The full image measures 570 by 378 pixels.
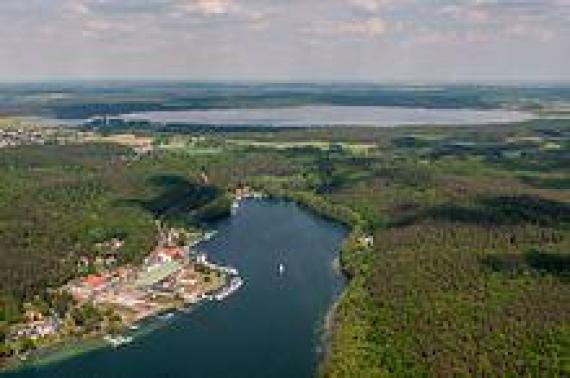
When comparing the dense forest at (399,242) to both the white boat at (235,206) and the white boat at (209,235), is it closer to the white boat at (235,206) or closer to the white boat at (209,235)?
the white boat at (235,206)

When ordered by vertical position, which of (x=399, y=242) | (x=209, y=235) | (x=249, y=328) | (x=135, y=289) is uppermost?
(x=399, y=242)

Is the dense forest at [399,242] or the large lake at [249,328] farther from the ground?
the dense forest at [399,242]

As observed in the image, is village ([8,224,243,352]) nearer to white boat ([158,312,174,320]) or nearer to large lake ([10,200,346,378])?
white boat ([158,312,174,320])

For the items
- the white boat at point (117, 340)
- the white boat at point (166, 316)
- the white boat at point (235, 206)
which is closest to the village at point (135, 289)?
the white boat at point (117, 340)

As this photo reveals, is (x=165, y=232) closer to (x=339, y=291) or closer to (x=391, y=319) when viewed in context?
(x=339, y=291)

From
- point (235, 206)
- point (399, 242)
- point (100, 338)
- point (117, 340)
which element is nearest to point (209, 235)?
point (235, 206)

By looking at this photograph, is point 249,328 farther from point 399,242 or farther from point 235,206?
point 235,206

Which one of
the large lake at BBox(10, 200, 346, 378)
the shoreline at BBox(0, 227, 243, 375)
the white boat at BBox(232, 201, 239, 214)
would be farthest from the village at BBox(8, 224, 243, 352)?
the white boat at BBox(232, 201, 239, 214)
